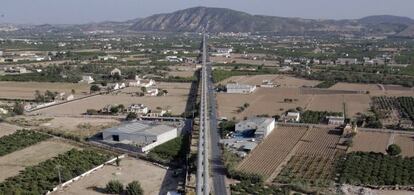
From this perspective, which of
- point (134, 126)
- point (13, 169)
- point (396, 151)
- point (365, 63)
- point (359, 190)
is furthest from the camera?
point (365, 63)

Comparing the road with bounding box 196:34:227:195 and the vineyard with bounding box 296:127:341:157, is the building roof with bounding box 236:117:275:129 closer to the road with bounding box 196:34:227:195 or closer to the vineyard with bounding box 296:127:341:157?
the road with bounding box 196:34:227:195

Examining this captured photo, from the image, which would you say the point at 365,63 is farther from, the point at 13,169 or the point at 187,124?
the point at 13,169

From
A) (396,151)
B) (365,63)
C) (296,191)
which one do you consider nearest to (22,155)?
(296,191)

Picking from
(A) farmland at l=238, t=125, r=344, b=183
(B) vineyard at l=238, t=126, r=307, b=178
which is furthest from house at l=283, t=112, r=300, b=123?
(B) vineyard at l=238, t=126, r=307, b=178

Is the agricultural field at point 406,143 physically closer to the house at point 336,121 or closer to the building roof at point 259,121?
the house at point 336,121

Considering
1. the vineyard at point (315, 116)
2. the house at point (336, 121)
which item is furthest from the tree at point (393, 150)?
the vineyard at point (315, 116)

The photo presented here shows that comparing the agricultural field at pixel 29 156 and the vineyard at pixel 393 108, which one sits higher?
the vineyard at pixel 393 108
